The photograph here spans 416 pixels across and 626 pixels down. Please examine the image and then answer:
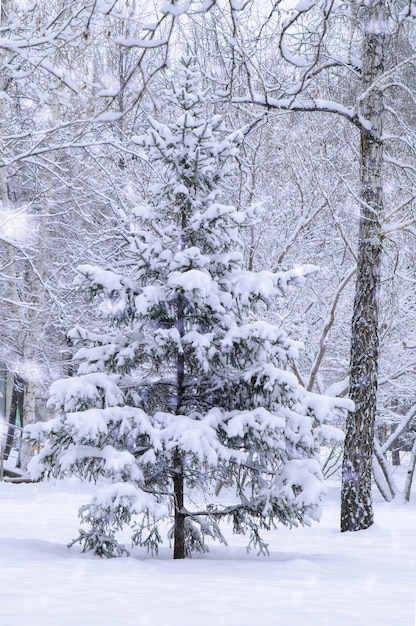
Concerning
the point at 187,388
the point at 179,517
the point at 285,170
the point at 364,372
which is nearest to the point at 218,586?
the point at 179,517

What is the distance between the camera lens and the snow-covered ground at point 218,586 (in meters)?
4.91

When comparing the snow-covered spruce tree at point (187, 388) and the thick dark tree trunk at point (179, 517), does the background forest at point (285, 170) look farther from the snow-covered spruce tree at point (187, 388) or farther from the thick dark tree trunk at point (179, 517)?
the thick dark tree trunk at point (179, 517)

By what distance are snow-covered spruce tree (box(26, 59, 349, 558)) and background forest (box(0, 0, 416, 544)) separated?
0.42 m

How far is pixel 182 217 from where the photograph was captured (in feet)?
26.7

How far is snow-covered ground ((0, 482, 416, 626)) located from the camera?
4.91 m

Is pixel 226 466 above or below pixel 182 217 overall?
below

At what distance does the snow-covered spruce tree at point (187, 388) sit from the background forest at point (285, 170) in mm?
425

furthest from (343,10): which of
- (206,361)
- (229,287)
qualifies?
(206,361)

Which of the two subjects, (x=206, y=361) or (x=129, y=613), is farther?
(x=206, y=361)

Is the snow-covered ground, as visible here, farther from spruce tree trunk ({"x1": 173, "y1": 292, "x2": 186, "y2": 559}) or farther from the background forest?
the background forest

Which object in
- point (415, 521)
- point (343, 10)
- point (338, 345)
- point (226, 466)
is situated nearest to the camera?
point (226, 466)

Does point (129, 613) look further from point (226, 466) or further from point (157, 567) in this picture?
point (226, 466)

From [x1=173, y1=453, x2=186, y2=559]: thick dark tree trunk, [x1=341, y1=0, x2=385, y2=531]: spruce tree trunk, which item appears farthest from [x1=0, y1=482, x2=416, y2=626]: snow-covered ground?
[x1=341, y1=0, x2=385, y2=531]: spruce tree trunk

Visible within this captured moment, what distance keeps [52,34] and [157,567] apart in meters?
4.78
